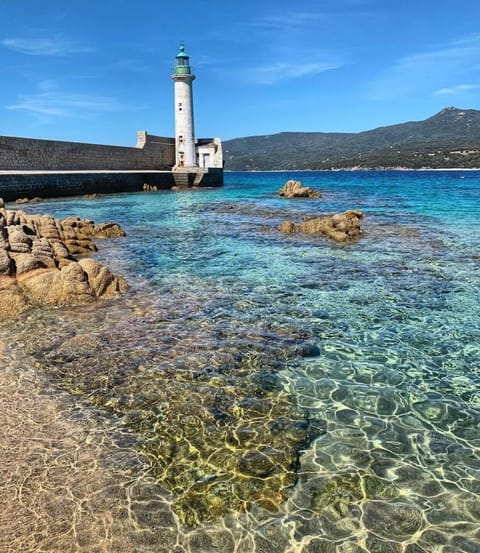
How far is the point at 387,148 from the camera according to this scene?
142 meters

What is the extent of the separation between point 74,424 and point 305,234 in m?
13.3

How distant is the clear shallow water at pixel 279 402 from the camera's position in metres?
3.25

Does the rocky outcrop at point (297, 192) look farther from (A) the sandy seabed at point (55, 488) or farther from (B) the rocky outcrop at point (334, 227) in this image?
(A) the sandy seabed at point (55, 488)

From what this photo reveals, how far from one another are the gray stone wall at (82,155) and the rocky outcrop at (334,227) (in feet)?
81.4

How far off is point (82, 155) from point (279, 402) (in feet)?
131

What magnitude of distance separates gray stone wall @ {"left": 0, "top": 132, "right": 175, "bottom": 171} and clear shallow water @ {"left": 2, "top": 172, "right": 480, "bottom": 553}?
1096 inches

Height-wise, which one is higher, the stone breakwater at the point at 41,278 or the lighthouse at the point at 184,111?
the lighthouse at the point at 184,111

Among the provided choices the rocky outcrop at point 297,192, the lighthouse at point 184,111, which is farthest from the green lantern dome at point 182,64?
the rocky outcrop at point 297,192

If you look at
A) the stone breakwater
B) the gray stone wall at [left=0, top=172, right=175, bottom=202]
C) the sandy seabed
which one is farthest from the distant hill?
the sandy seabed

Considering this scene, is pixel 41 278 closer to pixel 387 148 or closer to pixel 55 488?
pixel 55 488

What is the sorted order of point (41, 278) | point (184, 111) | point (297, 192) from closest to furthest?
point (41, 278) < point (297, 192) < point (184, 111)

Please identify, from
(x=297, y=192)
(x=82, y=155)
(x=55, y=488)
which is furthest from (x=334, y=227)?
(x=82, y=155)

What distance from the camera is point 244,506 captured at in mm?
3381

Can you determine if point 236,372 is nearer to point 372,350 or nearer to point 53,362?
point 372,350
